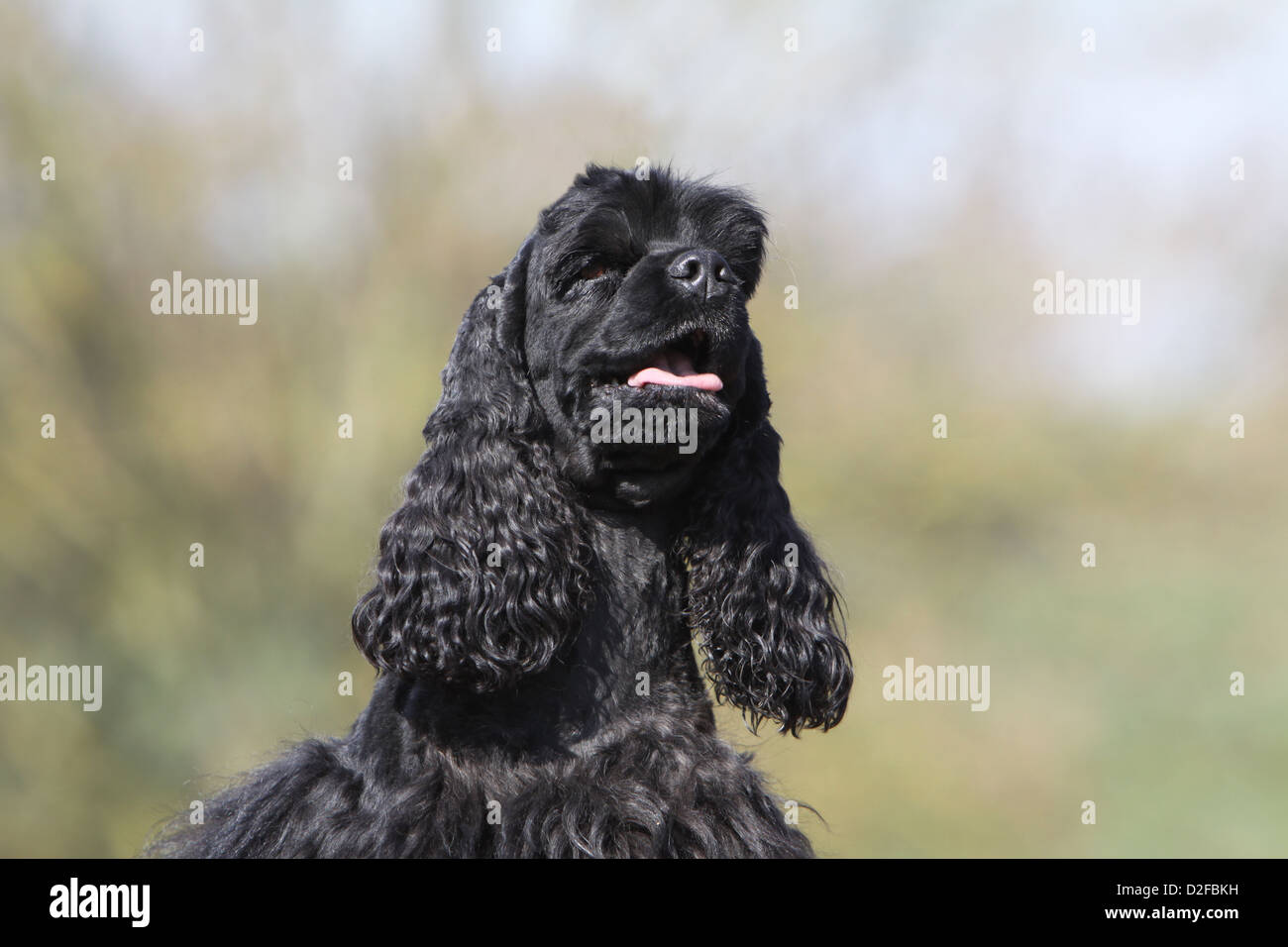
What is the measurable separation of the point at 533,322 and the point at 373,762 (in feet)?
3.84

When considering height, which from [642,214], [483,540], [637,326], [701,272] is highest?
[642,214]

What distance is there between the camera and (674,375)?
3.05 metres

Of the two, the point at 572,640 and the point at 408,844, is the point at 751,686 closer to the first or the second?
the point at 572,640

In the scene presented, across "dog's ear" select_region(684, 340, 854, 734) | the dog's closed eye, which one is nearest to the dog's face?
the dog's closed eye

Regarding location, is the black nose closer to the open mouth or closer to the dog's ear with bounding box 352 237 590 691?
the open mouth

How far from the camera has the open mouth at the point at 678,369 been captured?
302 cm

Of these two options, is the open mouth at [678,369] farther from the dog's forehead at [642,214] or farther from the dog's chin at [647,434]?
the dog's forehead at [642,214]

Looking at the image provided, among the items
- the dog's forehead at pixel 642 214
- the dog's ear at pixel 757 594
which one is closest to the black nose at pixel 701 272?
the dog's forehead at pixel 642 214

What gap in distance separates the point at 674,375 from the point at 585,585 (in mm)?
573

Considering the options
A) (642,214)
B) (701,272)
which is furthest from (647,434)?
(642,214)

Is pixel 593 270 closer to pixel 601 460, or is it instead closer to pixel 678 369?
pixel 678 369

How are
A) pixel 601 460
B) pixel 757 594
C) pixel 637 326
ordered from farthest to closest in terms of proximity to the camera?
pixel 757 594, pixel 601 460, pixel 637 326

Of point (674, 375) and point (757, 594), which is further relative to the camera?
point (757, 594)

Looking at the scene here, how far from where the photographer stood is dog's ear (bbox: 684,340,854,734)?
130 inches
